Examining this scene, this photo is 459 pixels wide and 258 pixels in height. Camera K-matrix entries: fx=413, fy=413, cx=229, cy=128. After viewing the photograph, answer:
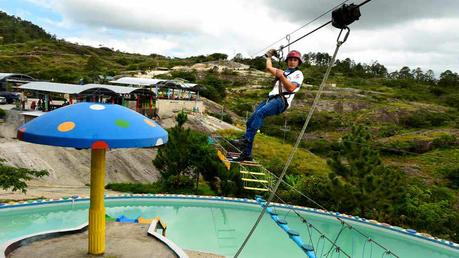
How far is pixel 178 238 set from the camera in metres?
11.7

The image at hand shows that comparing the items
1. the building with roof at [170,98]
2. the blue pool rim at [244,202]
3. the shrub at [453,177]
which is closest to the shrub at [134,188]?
the blue pool rim at [244,202]

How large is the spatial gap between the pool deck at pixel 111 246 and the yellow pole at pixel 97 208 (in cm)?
19

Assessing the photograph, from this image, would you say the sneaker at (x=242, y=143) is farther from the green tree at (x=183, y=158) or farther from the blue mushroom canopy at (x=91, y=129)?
the green tree at (x=183, y=158)

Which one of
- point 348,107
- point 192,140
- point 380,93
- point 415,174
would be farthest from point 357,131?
point 380,93

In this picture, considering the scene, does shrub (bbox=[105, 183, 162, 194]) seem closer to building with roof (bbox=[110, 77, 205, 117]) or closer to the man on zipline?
building with roof (bbox=[110, 77, 205, 117])

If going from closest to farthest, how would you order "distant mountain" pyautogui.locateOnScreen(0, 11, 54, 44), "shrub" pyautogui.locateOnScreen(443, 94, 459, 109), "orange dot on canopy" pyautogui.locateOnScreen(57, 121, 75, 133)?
"orange dot on canopy" pyautogui.locateOnScreen(57, 121, 75, 133) < "shrub" pyautogui.locateOnScreen(443, 94, 459, 109) < "distant mountain" pyautogui.locateOnScreen(0, 11, 54, 44)

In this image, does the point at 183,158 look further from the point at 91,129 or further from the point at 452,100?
the point at 452,100

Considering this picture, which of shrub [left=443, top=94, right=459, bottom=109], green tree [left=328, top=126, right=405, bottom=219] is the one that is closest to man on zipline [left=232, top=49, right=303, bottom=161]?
green tree [left=328, top=126, right=405, bottom=219]

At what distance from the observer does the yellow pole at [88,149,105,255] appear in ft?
21.3

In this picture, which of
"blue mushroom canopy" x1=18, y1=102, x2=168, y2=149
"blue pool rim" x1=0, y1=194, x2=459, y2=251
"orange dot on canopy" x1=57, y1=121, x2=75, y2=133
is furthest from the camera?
"blue pool rim" x1=0, y1=194, x2=459, y2=251

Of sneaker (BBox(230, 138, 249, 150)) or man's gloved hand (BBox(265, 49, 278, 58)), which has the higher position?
man's gloved hand (BBox(265, 49, 278, 58))

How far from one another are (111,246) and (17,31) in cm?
9103

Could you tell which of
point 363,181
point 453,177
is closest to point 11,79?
point 363,181

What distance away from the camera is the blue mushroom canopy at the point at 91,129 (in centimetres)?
550
